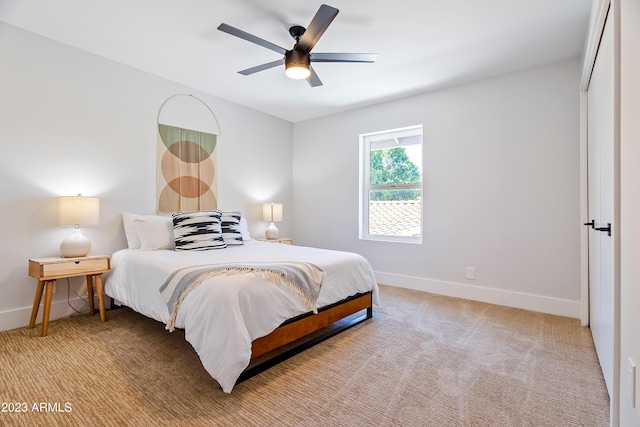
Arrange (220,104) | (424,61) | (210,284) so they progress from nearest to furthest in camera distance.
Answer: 1. (210,284)
2. (424,61)
3. (220,104)

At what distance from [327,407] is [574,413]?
123 cm

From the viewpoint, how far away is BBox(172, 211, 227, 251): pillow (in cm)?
301

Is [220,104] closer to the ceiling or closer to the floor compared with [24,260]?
closer to the ceiling

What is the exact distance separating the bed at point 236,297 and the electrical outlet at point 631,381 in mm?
1588

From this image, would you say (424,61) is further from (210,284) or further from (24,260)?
(24,260)

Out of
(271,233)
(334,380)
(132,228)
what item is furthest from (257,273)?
(271,233)

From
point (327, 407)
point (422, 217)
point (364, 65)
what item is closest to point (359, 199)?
point (422, 217)

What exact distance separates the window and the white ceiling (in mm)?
795

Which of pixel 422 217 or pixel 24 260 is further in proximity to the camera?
pixel 422 217

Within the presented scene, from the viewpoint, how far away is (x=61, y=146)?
286 cm

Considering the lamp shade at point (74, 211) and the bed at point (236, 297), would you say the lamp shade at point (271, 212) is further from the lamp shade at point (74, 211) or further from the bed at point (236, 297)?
the lamp shade at point (74, 211)

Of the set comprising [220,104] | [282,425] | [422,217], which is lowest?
[282,425]

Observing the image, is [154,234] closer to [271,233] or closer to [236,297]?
[271,233]

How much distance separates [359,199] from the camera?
4438mm
